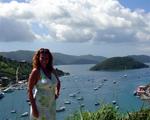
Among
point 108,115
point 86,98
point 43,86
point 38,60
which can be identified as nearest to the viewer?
point 43,86

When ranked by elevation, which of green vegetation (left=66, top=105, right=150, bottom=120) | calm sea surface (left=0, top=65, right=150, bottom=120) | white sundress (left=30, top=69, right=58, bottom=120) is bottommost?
calm sea surface (left=0, top=65, right=150, bottom=120)

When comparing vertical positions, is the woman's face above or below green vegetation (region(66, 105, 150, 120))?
above

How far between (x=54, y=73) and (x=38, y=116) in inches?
30.3

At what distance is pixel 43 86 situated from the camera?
23.3 ft

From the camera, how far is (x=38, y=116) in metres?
7.03

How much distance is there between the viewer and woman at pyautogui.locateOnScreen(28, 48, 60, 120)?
707 cm

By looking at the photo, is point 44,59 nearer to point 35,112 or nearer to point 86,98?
point 35,112

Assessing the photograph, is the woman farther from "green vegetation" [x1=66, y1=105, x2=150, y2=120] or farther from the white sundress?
"green vegetation" [x1=66, y1=105, x2=150, y2=120]

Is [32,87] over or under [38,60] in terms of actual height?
under

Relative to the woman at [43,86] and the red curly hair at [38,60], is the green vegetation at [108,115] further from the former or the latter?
the red curly hair at [38,60]

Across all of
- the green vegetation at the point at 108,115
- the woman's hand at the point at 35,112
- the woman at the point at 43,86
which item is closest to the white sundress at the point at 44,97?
the woman at the point at 43,86

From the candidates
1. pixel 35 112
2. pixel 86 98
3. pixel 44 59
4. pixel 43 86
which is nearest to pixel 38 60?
pixel 44 59

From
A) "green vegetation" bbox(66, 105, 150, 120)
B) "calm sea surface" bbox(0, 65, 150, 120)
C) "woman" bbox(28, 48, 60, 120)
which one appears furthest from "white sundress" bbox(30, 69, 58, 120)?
"green vegetation" bbox(66, 105, 150, 120)

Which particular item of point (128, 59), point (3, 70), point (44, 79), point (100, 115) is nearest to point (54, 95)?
point (44, 79)
